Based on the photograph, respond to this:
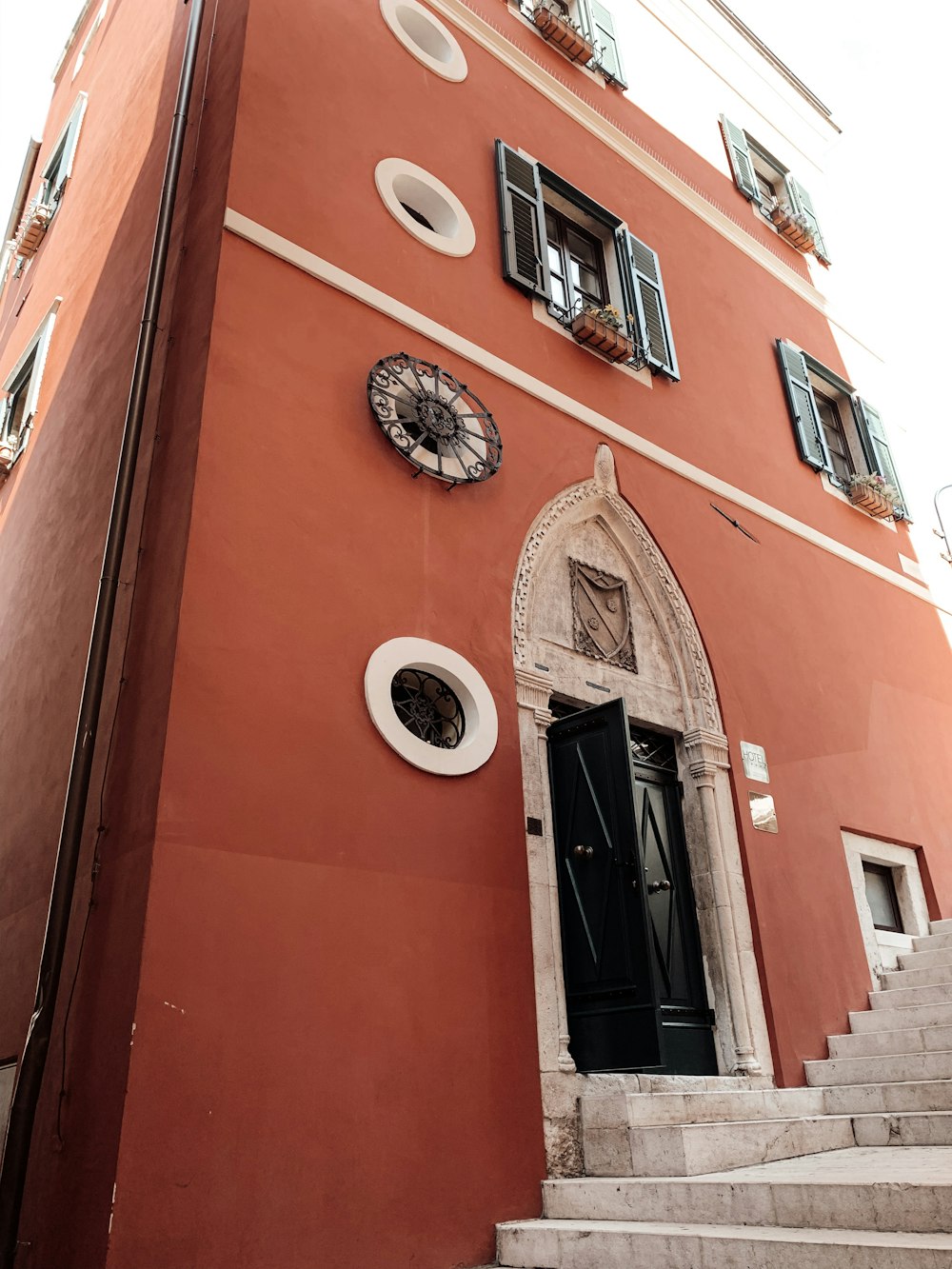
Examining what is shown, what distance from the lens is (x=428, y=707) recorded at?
556 cm

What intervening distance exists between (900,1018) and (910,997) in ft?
1.11

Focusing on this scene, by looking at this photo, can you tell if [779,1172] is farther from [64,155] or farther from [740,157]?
[64,155]

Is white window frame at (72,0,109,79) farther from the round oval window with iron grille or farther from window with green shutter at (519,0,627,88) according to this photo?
the round oval window with iron grille

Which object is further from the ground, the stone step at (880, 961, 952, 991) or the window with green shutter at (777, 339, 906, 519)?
the window with green shutter at (777, 339, 906, 519)

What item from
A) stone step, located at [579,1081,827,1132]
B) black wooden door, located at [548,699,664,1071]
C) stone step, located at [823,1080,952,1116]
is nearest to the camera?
stone step, located at [579,1081,827,1132]

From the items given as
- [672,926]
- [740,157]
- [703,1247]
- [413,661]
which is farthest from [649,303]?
[703,1247]

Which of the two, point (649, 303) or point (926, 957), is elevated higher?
point (649, 303)

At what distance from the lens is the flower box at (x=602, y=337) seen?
25.0 ft

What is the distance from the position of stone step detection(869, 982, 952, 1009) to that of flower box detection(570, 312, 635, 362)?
496cm

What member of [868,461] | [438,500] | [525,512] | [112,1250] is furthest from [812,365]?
[112,1250]

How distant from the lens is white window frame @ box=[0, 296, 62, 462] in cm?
835

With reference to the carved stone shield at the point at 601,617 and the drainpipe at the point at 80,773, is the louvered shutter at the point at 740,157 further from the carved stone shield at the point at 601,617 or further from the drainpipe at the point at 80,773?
the drainpipe at the point at 80,773

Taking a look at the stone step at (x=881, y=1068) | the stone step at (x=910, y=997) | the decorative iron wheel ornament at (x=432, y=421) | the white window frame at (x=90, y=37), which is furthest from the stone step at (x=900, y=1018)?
the white window frame at (x=90, y=37)

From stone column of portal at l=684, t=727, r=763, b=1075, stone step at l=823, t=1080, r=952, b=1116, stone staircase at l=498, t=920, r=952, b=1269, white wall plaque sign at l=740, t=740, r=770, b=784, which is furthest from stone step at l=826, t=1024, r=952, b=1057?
white wall plaque sign at l=740, t=740, r=770, b=784
